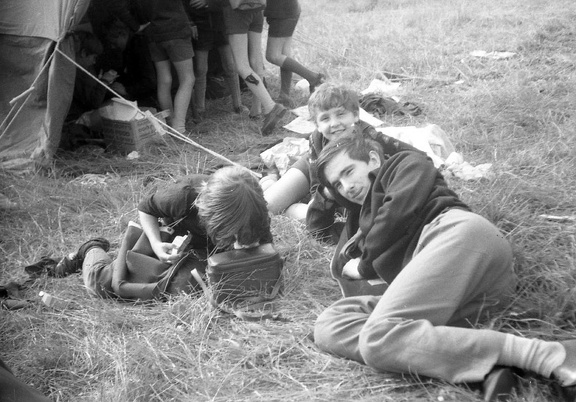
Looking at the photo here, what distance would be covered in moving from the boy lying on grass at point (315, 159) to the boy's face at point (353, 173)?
583mm

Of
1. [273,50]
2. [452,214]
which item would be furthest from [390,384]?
[273,50]

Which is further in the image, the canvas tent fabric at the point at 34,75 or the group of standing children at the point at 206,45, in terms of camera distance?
the group of standing children at the point at 206,45

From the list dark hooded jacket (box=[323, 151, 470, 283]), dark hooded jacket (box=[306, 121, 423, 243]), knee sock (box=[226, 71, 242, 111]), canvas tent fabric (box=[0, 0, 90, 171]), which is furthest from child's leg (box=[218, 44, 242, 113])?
dark hooded jacket (box=[323, 151, 470, 283])

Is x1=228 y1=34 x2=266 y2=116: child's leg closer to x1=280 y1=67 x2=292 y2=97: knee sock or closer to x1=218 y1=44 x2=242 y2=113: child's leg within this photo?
x1=218 y1=44 x2=242 y2=113: child's leg

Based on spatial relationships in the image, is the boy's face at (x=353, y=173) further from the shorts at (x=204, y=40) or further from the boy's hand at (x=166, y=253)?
the shorts at (x=204, y=40)

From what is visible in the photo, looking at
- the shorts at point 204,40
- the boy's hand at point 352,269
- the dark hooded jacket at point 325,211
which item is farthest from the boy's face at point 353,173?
the shorts at point 204,40

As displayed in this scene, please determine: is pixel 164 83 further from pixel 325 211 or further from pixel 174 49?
pixel 325 211

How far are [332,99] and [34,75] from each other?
2456mm

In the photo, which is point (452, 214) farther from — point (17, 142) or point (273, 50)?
point (273, 50)

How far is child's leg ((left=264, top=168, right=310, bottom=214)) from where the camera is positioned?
11.4ft

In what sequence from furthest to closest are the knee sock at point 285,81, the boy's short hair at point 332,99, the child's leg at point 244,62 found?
the knee sock at point 285,81, the child's leg at point 244,62, the boy's short hair at point 332,99

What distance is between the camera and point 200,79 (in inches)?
226

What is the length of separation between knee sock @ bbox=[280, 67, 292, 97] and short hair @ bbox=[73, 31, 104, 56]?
165 cm

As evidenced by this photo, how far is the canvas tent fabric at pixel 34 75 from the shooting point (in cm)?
445
